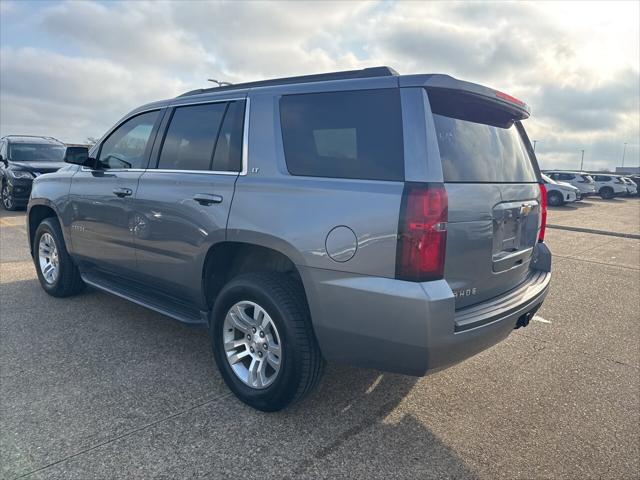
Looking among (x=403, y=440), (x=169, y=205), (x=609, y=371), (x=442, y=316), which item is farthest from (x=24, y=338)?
(x=609, y=371)

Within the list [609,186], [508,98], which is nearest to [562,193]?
[609,186]

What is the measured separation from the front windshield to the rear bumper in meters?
12.8

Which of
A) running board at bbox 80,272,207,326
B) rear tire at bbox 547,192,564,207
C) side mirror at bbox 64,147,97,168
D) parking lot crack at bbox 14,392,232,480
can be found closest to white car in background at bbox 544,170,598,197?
rear tire at bbox 547,192,564,207

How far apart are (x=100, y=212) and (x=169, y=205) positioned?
1.10m

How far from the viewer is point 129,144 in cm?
414

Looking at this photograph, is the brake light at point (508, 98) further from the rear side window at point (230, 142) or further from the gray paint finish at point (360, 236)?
the rear side window at point (230, 142)

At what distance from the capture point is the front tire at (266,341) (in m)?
2.69

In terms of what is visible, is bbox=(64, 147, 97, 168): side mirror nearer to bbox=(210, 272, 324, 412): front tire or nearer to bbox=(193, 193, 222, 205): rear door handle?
bbox=(193, 193, 222, 205): rear door handle

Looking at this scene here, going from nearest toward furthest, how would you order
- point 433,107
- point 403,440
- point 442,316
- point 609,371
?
point 442,316 < point 433,107 < point 403,440 < point 609,371

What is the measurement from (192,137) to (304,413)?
2.10 metres

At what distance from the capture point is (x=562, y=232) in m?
12.5

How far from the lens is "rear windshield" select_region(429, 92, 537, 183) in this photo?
2555 mm

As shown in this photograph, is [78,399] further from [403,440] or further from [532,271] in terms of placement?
[532,271]

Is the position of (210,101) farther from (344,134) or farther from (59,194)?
(59,194)
